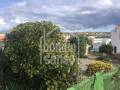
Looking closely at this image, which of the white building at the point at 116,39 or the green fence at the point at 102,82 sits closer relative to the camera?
the green fence at the point at 102,82

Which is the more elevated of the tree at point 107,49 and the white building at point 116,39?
the white building at point 116,39

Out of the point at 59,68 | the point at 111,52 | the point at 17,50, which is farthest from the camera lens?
the point at 111,52

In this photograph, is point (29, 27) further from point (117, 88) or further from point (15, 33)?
point (117, 88)

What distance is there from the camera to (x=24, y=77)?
20656mm

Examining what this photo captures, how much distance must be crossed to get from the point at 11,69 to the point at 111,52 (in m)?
37.3

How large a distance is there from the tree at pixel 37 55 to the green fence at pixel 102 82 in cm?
1036

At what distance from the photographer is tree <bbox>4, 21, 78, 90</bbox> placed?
64.1ft

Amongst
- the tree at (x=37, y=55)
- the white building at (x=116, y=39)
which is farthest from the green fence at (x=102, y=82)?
the white building at (x=116, y=39)

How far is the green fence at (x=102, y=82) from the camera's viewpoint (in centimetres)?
758

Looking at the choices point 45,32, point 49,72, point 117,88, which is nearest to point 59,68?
point 49,72

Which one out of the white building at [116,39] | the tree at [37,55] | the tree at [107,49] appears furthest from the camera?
the tree at [107,49]

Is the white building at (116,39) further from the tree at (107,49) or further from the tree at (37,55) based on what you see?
the tree at (37,55)

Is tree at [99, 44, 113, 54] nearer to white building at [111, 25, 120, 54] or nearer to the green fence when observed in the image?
white building at [111, 25, 120, 54]

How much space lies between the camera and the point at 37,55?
65.2 ft
